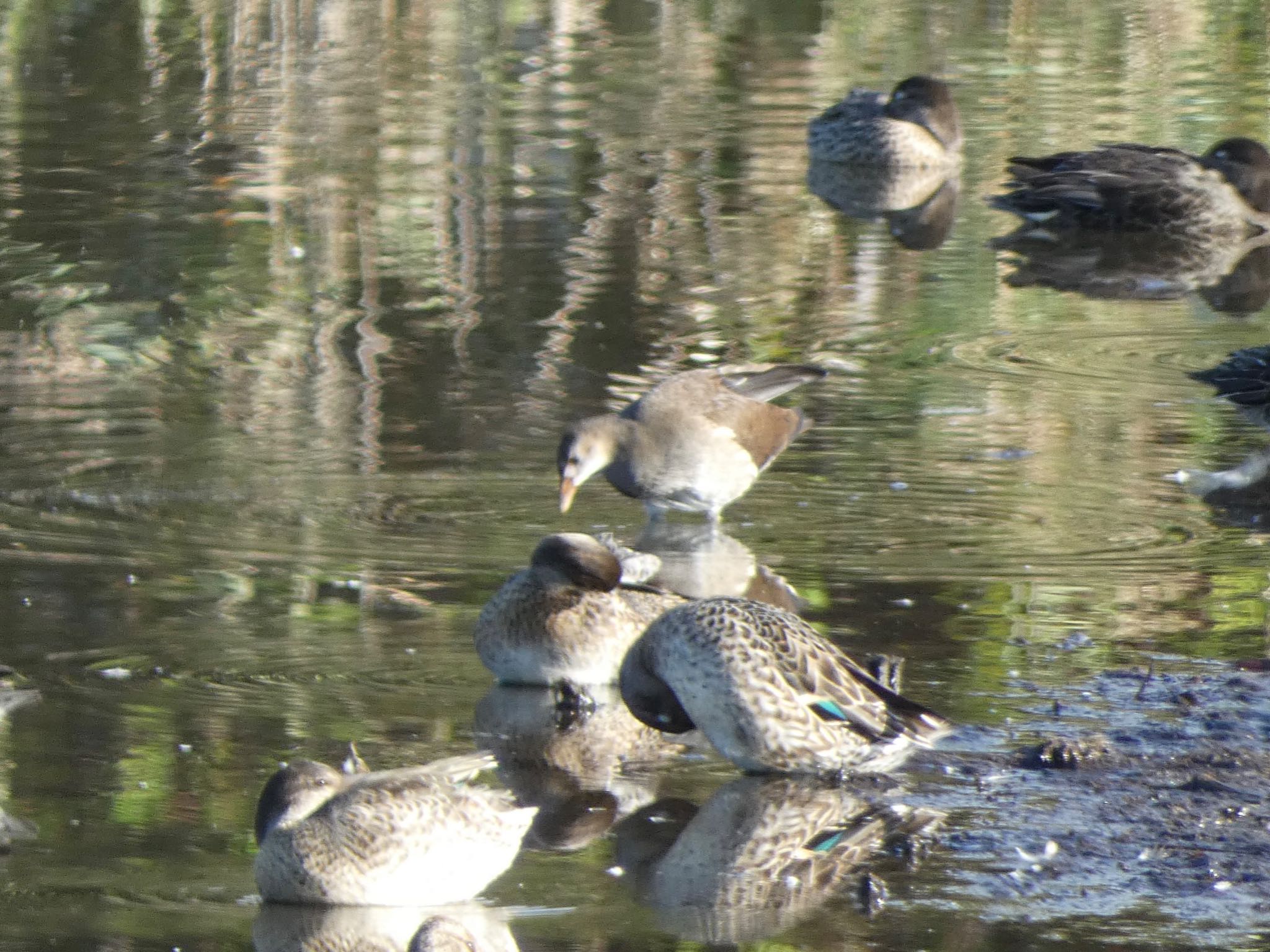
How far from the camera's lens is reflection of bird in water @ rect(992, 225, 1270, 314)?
14.2m

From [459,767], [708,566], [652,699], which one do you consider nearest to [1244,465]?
[708,566]

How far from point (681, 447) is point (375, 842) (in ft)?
13.3

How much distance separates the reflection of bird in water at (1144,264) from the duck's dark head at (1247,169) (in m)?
0.31

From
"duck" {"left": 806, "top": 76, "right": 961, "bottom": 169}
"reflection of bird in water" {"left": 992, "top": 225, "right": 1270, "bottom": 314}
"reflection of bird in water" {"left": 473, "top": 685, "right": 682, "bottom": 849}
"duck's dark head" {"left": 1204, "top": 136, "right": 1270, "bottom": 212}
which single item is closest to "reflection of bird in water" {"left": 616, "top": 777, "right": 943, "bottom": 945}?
"reflection of bird in water" {"left": 473, "top": 685, "right": 682, "bottom": 849}

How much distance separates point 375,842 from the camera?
5.40m

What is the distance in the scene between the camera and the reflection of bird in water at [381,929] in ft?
17.1

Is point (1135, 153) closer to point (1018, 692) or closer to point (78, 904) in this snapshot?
point (1018, 692)

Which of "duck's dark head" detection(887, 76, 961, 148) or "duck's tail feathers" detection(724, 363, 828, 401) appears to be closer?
"duck's tail feathers" detection(724, 363, 828, 401)

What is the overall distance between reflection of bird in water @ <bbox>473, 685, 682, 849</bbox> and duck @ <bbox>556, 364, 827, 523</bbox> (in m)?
2.03

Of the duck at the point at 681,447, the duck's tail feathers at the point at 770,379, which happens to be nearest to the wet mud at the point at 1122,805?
the duck at the point at 681,447

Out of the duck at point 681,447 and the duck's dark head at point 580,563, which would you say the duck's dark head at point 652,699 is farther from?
the duck at point 681,447

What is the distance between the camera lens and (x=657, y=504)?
9.51 m

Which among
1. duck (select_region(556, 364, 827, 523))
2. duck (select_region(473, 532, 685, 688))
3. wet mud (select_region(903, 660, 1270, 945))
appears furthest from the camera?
duck (select_region(556, 364, 827, 523))

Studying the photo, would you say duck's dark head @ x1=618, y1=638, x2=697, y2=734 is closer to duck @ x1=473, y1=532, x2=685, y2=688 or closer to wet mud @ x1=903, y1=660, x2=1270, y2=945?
duck @ x1=473, y1=532, x2=685, y2=688
